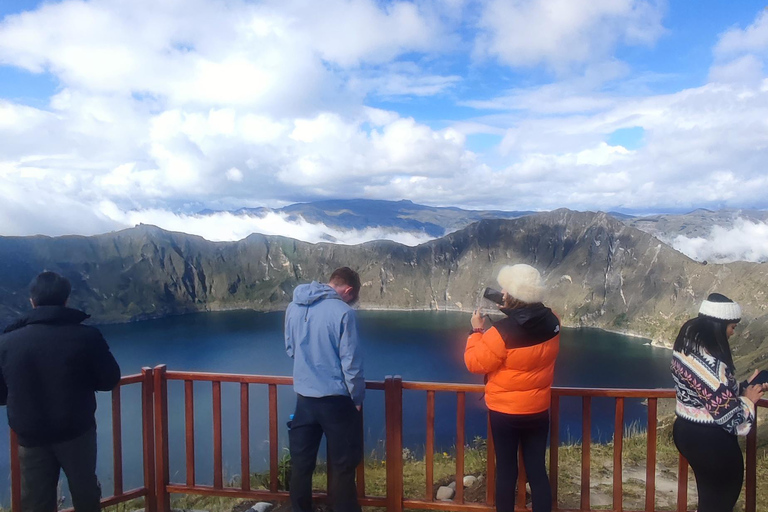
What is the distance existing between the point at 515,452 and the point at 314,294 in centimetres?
189

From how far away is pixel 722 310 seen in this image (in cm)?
374

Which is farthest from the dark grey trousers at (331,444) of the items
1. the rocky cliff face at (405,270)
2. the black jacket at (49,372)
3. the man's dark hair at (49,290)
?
the rocky cliff face at (405,270)

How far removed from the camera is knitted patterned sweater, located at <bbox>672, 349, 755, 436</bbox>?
3730mm

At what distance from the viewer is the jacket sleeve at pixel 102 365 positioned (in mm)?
4047

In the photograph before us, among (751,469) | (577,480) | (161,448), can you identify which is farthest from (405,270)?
(751,469)

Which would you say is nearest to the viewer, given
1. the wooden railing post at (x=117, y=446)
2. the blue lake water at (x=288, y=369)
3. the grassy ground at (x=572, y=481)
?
the wooden railing post at (x=117, y=446)

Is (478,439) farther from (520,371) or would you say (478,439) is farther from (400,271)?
(400,271)

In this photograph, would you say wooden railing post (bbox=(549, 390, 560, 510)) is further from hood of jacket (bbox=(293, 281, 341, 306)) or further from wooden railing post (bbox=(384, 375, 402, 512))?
hood of jacket (bbox=(293, 281, 341, 306))

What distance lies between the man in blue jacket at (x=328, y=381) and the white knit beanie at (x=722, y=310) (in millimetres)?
2394

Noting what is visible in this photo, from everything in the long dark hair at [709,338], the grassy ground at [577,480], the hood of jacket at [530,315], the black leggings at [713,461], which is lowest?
the grassy ground at [577,480]

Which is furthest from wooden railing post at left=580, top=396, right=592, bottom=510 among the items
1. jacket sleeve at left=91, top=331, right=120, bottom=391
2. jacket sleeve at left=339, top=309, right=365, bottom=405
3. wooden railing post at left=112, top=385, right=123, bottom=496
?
wooden railing post at left=112, top=385, right=123, bottom=496

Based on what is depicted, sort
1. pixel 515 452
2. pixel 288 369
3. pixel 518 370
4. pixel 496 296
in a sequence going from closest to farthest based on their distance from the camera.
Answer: pixel 518 370, pixel 496 296, pixel 515 452, pixel 288 369

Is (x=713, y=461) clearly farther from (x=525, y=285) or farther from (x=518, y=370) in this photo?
(x=525, y=285)

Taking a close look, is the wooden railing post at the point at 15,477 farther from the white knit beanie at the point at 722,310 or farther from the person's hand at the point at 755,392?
the person's hand at the point at 755,392
